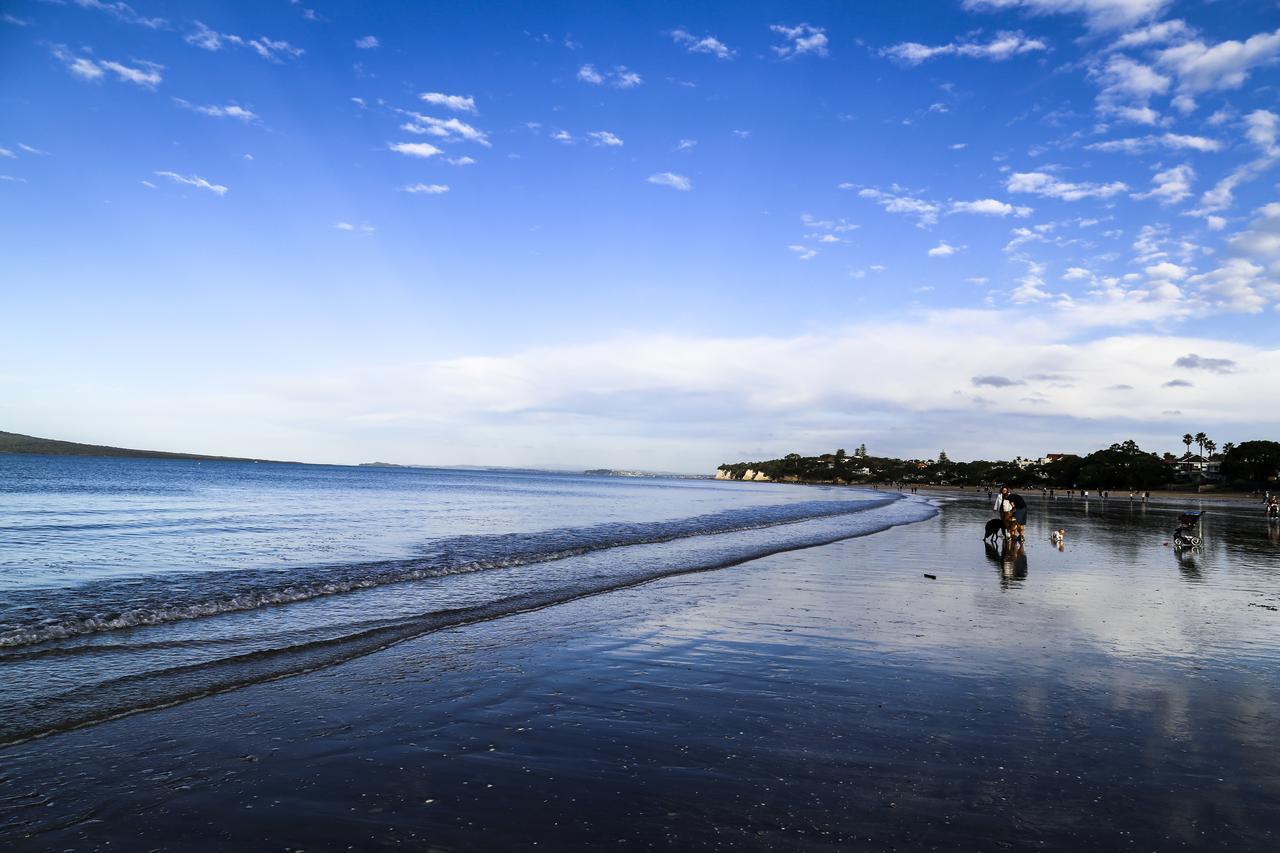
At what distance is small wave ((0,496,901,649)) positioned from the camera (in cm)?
1148

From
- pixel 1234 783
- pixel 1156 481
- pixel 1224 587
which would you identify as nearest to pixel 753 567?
pixel 1224 587

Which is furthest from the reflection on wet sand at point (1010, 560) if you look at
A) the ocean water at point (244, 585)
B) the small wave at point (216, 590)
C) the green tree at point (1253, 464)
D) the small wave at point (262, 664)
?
the green tree at point (1253, 464)

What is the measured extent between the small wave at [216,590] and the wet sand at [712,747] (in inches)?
200

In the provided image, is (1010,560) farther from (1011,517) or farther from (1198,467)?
(1198,467)

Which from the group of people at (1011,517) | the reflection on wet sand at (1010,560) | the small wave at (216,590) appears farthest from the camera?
the group of people at (1011,517)

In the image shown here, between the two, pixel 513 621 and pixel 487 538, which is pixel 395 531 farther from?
pixel 513 621

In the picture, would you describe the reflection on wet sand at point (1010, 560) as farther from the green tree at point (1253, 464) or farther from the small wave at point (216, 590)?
the green tree at point (1253, 464)

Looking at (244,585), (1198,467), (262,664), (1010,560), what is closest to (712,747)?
(262,664)

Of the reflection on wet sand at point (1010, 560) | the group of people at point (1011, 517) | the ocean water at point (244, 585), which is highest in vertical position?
the group of people at point (1011, 517)

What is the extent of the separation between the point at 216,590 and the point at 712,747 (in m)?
12.6

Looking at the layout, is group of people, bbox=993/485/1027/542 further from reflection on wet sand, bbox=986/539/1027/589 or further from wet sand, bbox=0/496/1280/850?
wet sand, bbox=0/496/1280/850

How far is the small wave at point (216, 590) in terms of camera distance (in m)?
11.5

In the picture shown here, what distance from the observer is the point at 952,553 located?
25.0 meters

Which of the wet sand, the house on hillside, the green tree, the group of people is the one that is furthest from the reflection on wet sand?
the house on hillside
